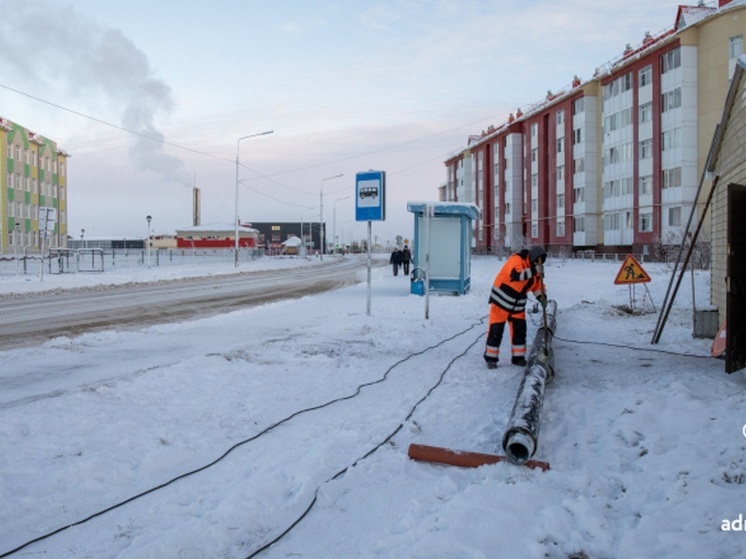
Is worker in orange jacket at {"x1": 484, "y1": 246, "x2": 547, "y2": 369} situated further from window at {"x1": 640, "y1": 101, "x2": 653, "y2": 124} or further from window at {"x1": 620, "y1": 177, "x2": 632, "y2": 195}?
window at {"x1": 620, "y1": 177, "x2": 632, "y2": 195}

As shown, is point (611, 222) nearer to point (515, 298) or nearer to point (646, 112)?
point (646, 112)

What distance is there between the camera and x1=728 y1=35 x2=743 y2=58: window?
3688 centimetres

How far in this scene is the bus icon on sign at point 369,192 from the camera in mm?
11977

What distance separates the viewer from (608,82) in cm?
4844

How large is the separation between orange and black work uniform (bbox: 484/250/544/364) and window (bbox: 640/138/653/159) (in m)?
41.1

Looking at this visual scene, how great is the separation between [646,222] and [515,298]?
134ft

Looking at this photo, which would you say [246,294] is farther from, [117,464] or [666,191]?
[666,191]

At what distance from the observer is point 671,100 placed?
41.5 m

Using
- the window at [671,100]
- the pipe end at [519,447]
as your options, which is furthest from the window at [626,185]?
the pipe end at [519,447]

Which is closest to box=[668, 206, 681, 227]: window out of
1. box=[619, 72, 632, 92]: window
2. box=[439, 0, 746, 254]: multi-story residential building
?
box=[439, 0, 746, 254]: multi-story residential building

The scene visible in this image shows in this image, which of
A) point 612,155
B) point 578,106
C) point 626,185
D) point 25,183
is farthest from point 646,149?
point 25,183

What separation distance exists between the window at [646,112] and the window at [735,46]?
6.28 m

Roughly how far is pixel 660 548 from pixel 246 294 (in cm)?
1893

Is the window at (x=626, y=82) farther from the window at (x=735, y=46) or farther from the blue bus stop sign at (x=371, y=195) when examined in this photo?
the blue bus stop sign at (x=371, y=195)
